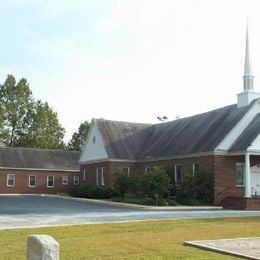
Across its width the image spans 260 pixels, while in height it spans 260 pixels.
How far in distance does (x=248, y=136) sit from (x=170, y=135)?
10.4 metres

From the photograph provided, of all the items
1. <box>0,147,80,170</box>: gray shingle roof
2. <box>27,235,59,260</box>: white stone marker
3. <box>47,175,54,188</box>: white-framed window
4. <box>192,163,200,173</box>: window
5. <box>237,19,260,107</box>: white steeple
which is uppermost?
<box>237,19,260,107</box>: white steeple

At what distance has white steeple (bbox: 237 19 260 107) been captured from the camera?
1378 inches

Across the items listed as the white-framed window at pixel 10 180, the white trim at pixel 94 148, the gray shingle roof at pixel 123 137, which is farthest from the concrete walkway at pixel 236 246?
the white-framed window at pixel 10 180

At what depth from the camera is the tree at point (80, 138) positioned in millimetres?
78000

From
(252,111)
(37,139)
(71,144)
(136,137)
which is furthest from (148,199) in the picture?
(71,144)

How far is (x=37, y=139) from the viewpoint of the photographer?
6788 cm

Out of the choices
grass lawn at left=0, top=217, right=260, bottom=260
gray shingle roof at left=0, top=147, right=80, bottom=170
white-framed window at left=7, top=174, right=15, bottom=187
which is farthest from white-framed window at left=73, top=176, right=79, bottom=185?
grass lawn at left=0, top=217, right=260, bottom=260

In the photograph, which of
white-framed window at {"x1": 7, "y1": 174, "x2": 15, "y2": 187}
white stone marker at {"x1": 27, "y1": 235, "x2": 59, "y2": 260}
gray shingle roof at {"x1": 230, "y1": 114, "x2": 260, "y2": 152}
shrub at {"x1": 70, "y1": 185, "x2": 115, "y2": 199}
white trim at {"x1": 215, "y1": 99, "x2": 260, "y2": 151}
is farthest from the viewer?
white-framed window at {"x1": 7, "y1": 174, "x2": 15, "y2": 187}

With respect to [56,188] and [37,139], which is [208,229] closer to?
[56,188]

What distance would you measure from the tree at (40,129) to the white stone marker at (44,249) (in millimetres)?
62213

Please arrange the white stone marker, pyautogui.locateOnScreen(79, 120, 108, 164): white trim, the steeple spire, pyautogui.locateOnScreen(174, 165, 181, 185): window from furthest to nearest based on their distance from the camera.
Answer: pyautogui.locateOnScreen(79, 120, 108, 164): white trim, pyautogui.locateOnScreen(174, 165, 181, 185): window, the steeple spire, the white stone marker

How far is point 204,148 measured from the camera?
34219mm

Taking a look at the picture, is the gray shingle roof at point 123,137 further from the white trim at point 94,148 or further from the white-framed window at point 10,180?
the white-framed window at point 10,180

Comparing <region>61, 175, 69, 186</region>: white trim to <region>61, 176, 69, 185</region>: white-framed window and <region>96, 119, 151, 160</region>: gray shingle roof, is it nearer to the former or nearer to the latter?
<region>61, 176, 69, 185</region>: white-framed window
